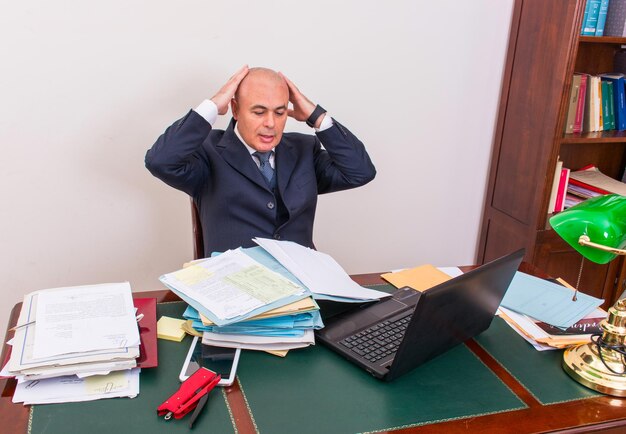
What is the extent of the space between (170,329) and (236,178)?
0.64 m

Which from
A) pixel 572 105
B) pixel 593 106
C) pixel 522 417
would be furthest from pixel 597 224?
pixel 593 106

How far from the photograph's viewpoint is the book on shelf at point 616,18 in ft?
8.32

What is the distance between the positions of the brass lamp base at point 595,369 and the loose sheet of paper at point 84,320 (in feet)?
3.00

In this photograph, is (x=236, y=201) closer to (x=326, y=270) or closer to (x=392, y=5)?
(x=326, y=270)

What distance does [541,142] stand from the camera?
2580 mm

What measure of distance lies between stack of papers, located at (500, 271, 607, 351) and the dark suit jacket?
685mm

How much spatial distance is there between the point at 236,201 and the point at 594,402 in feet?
3.70

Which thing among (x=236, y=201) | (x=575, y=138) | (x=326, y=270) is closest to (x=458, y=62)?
(x=575, y=138)

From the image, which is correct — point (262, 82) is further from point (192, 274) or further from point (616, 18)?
point (616, 18)

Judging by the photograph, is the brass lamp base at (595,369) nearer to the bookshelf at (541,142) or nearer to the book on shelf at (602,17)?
the bookshelf at (541,142)

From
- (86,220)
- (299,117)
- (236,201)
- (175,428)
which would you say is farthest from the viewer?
(86,220)

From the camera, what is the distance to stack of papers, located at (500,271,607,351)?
1.40m

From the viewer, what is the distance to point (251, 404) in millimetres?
1128

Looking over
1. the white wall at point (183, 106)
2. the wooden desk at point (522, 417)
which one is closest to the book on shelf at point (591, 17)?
the white wall at point (183, 106)
